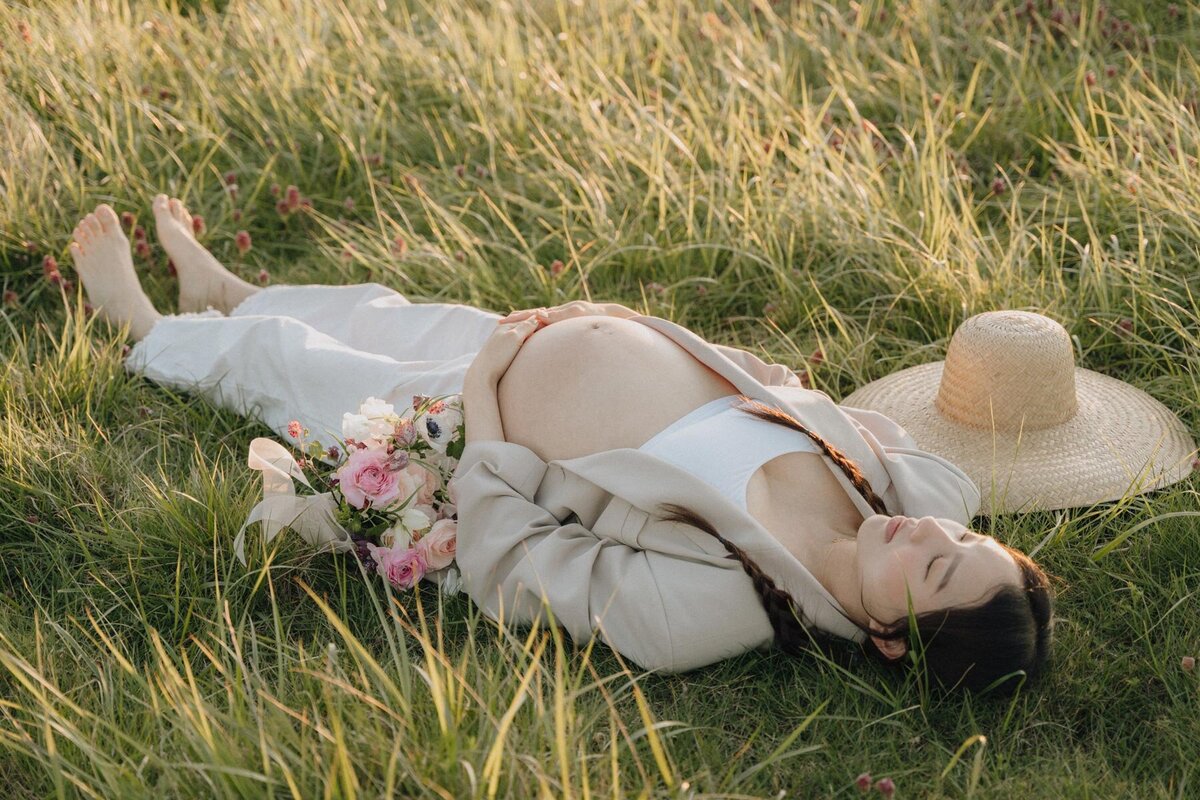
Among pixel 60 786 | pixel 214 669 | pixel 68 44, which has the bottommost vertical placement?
pixel 214 669

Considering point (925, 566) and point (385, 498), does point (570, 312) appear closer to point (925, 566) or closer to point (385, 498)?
point (385, 498)

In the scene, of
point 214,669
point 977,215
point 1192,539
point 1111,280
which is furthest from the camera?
point 977,215

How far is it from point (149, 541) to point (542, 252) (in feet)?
5.89

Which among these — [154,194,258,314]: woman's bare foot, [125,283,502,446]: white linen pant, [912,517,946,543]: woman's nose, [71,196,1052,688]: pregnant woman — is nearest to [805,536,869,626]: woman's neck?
[71,196,1052,688]: pregnant woman

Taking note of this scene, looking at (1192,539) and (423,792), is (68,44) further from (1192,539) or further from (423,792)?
(1192,539)

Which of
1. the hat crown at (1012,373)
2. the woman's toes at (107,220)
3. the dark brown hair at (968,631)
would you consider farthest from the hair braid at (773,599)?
the woman's toes at (107,220)

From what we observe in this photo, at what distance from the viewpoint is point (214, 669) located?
253cm

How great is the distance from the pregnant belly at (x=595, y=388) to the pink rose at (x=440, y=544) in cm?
27

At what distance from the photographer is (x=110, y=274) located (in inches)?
149

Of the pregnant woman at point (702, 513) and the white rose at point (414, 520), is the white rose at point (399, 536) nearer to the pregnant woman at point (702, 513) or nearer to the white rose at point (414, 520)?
the white rose at point (414, 520)

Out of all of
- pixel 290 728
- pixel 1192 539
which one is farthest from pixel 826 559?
pixel 290 728

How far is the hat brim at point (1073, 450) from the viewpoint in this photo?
2893 mm

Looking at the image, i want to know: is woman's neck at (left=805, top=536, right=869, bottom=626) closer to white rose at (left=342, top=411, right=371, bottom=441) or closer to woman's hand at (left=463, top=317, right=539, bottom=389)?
woman's hand at (left=463, top=317, right=539, bottom=389)

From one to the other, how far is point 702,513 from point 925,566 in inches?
19.2
